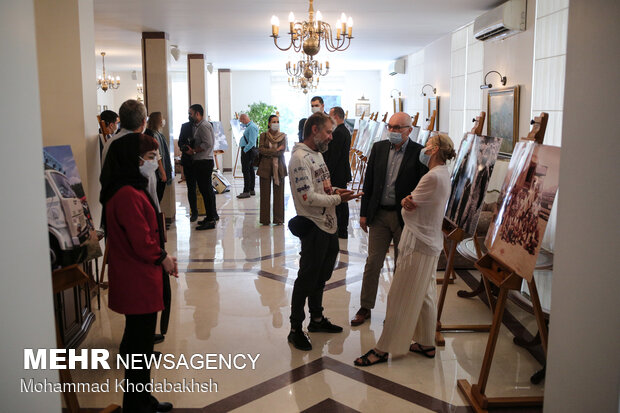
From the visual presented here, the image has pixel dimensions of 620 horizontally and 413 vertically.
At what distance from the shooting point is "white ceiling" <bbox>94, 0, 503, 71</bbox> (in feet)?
24.7

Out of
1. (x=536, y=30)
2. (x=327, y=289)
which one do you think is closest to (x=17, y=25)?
(x=327, y=289)

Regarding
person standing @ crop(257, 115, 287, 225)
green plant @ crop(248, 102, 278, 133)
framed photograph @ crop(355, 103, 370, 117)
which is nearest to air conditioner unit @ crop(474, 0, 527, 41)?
person standing @ crop(257, 115, 287, 225)

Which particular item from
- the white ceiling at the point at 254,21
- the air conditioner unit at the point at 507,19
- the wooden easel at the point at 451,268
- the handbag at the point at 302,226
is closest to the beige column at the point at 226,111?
the white ceiling at the point at 254,21

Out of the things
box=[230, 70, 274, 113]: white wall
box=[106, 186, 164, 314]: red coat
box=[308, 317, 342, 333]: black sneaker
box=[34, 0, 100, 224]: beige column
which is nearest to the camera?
box=[106, 186, 164, 314]: red coat

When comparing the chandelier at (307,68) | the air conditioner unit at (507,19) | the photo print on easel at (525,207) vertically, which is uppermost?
the air conditioner unit at (507,19)

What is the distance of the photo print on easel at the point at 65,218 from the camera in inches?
123

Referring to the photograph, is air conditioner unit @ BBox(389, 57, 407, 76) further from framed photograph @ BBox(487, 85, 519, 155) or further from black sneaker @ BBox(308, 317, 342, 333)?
black sneaker @ BBox(308, 317, 342, 333)

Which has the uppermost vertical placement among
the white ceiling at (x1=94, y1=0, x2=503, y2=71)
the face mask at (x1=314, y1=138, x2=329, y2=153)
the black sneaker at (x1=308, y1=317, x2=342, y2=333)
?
the white ceiling at (x1=94, y1=0, x2=503, y2=71)

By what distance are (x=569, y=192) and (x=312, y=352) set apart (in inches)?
86.5

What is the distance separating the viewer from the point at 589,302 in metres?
2.41

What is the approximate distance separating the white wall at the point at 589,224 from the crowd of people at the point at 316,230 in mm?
1162

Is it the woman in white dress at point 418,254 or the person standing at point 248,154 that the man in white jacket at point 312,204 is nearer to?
the woman in white dress at point 418,254

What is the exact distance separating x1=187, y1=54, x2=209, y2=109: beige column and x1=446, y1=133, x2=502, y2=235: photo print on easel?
10.0m

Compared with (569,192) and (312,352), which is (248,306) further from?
(569,192)
